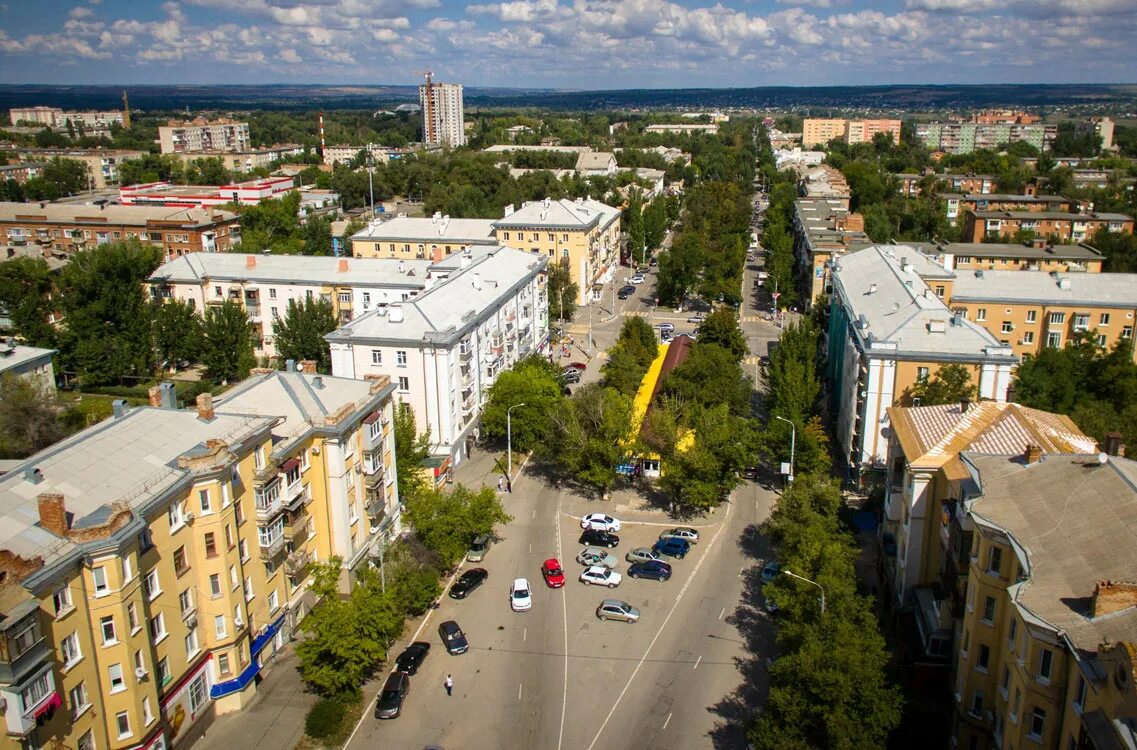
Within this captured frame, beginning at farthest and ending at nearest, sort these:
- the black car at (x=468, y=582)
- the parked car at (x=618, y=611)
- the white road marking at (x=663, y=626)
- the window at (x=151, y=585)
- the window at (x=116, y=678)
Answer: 1. the black car at (x=468, y=582)
2. the parked car at (x=618, y=611)
3. the white road marking at (x=663, y=626)
4. the window at (x=151, y=585)
5. the window at (x=116, y=678)

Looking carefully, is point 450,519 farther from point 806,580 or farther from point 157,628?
point 806,580

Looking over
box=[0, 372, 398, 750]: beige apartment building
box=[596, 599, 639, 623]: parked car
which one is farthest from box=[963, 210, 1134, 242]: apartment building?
box=[0, 372, 398, 750]: beige apartment building

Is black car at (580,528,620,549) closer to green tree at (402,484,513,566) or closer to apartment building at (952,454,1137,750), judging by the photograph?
green tree at (402,484,513,566)

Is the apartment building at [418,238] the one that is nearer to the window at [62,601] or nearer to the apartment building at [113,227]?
the apartment building at [113,227]

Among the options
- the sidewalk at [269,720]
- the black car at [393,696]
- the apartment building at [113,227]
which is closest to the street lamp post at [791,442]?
the black car at [393,696]

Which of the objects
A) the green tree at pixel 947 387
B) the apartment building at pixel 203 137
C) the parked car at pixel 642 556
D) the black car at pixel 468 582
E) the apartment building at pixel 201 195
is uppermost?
the apartment building at pixel 203 137
